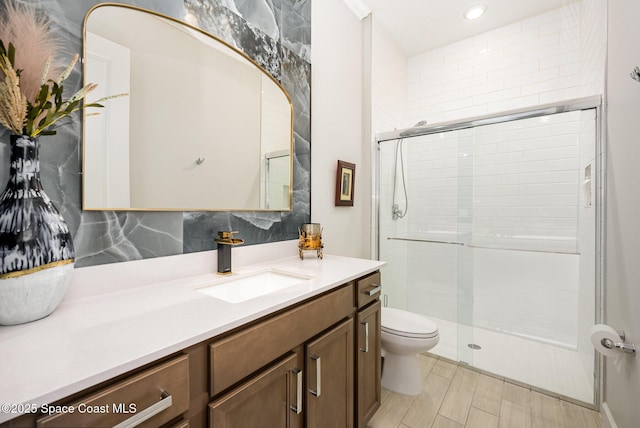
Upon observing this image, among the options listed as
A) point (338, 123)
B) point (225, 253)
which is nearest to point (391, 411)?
point (225, 253)

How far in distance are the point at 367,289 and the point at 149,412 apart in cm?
101

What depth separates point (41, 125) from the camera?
0.76 metres

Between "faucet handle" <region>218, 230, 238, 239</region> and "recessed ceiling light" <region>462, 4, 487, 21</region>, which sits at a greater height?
"recessed ceiling light" <region>462, 4, 487, 21</region>

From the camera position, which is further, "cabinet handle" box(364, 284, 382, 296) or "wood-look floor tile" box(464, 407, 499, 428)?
"wood-look floor tile" box(464, 407, 499, 428)

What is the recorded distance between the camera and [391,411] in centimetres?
163

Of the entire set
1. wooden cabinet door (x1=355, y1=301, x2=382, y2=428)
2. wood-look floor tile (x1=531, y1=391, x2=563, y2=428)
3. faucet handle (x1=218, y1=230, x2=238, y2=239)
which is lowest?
wood-look floor tile (x1=531, y1=391, x2=563, y2=428)

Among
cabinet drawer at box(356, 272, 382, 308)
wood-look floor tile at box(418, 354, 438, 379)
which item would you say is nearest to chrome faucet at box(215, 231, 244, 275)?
cabinet drawer at box(356, 272, 382, 308)

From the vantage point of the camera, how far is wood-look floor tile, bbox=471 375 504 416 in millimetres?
1649

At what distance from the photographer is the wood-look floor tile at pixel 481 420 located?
1510 millimetres

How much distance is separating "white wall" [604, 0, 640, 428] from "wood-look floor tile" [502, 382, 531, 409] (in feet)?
1.22

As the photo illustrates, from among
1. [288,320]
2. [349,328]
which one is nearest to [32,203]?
[288,320]

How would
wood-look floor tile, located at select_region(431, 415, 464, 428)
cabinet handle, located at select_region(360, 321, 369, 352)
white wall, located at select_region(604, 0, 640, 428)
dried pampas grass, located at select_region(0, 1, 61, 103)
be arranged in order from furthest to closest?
wood-look floor tile, located at select_region(431, 415, 464, 428) → cabinet handle, located at select_region(360, 321, 369, 352) → white wall, located at select_region(604, 0, 640, 428) → dried pampas grass, located at select_region(0, 1, 61, 103)

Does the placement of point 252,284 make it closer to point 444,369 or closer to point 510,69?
point 444,369

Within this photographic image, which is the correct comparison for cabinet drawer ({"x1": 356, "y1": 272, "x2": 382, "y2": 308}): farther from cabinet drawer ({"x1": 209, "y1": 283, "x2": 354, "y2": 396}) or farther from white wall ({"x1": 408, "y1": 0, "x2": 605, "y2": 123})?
white wall ({"x1": 408, "y1": 0, "x2": 605, "y2": 123})
